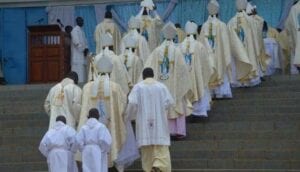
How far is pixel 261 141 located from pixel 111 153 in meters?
2.88

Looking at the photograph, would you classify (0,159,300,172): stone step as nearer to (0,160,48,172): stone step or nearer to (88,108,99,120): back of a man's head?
(0,160,48,172): stone step

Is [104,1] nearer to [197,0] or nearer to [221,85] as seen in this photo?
[197,0]

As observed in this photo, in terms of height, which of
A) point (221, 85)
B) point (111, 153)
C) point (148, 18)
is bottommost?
point (111, 153)

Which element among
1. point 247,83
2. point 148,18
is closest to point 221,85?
point 247,83

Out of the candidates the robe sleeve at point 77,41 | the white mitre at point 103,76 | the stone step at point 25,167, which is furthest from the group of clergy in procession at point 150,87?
the robe sleeve at point 77,41

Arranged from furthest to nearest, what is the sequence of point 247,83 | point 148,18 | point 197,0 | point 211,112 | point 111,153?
point 197,0 < point 148,18 < point 247,83 < point 211,112 < point 111,153

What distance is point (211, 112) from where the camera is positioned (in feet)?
59.0

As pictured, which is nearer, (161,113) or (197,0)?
(161,113)

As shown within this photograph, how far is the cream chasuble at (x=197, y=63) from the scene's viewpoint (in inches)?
691

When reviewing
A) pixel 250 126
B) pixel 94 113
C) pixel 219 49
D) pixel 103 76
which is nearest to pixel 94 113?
pixel 94 113

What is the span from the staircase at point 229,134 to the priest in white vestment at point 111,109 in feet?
1.53

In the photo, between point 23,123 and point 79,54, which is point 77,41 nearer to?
point 79,54

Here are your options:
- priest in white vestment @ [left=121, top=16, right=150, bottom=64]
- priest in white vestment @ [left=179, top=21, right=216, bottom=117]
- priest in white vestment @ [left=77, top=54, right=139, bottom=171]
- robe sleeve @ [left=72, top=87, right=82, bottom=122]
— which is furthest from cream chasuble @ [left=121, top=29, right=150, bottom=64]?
priest in white vestment @ [left=77, top=54, right=139, bottom=171]

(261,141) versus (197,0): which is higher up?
(197,0)
